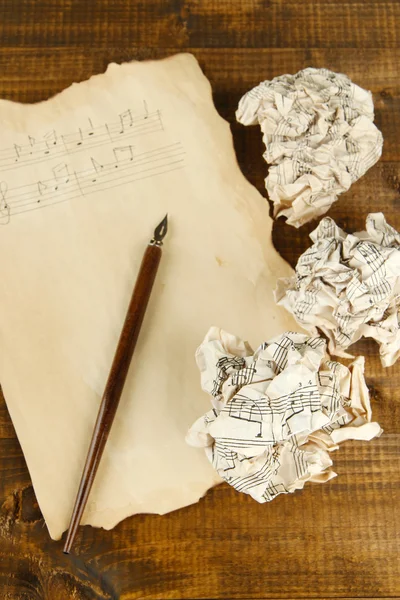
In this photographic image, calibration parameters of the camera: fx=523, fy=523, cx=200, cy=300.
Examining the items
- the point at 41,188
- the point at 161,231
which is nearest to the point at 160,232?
the point at 161,231

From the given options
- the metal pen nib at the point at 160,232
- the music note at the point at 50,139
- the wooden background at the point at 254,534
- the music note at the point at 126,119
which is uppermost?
the music note at the point at 126,119

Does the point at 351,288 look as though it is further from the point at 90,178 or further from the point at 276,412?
the point at 90,178

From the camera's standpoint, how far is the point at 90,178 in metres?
0.52

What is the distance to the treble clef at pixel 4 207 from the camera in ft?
1.67

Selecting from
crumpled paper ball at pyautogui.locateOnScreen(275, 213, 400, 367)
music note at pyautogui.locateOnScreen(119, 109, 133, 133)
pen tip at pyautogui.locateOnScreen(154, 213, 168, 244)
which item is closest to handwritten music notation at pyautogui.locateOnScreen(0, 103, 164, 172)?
music note at pyautogui.locateOnScreen(119, 109, 133, 133)

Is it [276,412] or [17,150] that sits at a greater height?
[17,150]

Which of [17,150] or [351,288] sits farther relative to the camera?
[17,150]

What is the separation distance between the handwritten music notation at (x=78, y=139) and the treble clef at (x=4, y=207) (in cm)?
2

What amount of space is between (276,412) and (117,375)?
15 centimetres

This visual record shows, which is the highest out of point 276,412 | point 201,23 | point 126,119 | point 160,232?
point 201,23

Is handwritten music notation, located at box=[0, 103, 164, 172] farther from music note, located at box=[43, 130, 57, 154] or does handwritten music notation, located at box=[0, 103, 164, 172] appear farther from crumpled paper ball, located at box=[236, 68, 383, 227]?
crumpled paper ball, located at box=[236, 68, 383, 227]

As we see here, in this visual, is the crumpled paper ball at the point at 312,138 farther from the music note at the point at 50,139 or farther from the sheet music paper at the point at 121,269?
the music note at the point at 50,139

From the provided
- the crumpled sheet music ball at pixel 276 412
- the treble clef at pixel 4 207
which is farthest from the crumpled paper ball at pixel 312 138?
the treble clef at pixel 4 207

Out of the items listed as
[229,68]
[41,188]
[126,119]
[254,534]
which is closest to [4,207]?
[41,188]
